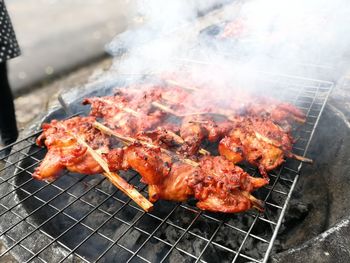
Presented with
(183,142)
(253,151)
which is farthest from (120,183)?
(253,151)

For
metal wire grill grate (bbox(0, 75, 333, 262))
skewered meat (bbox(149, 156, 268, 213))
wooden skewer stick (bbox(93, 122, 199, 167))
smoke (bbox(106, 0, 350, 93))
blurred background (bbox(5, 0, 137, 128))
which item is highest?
smoke (bbox(106, 0, 350, 93))

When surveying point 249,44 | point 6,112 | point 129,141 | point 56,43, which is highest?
point 249,44

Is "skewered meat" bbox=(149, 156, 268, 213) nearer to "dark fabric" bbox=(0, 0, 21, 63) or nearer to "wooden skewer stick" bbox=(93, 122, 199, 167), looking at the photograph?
"wooden skewer stick" bbox=(93, 122, 199, 167)

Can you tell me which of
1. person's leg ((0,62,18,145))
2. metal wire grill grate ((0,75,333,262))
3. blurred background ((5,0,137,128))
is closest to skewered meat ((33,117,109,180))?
metal wire grill grate ((0,75,333,262))

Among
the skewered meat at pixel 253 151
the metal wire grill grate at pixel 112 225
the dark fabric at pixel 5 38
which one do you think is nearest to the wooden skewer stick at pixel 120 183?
the metal wire grill grate at pixel 112 225

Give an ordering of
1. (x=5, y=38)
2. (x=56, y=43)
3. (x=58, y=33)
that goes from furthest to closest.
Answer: (x=58, y=33) → (x=56, y=43) → (x=5, y=38)

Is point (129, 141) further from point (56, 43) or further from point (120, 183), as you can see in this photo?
point (56, 43)

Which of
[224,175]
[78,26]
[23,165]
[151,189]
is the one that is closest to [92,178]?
[23,165]
